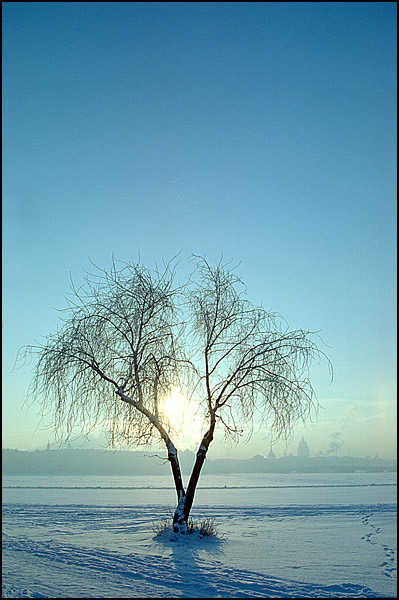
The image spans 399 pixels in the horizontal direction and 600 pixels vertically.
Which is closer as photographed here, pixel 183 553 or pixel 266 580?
pixel 266 580

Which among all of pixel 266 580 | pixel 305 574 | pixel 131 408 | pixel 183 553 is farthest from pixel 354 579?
pixel 131 408

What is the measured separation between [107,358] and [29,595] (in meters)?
6.18

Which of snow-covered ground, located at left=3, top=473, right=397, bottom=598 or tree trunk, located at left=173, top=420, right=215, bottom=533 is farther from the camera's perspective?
tree trunk, located at left=173, top=420, right=215, bottom=533

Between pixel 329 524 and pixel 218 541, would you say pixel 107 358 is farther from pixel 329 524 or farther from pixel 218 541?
pixel 329 524

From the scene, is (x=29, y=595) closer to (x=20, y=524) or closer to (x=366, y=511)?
(x=20, y=524)

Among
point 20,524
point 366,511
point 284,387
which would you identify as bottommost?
point 366,511

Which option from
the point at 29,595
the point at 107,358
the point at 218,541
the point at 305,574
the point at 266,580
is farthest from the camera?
the point at 107,358

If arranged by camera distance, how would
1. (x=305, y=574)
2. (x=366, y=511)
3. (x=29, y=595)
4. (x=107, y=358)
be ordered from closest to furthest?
(x=29, y=595) → (x=305, y=574) → (x=107, y=358) → (x=366, y=511)

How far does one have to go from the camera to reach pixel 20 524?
14797mm

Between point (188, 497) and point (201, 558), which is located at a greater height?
point (188, 497)

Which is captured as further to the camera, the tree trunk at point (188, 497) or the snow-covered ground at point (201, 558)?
the tree trunk at point (188, 497)

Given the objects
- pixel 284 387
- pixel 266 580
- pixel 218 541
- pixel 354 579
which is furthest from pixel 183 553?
pixel 284 387

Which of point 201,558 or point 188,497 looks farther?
point 188,497

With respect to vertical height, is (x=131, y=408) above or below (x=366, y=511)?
above
